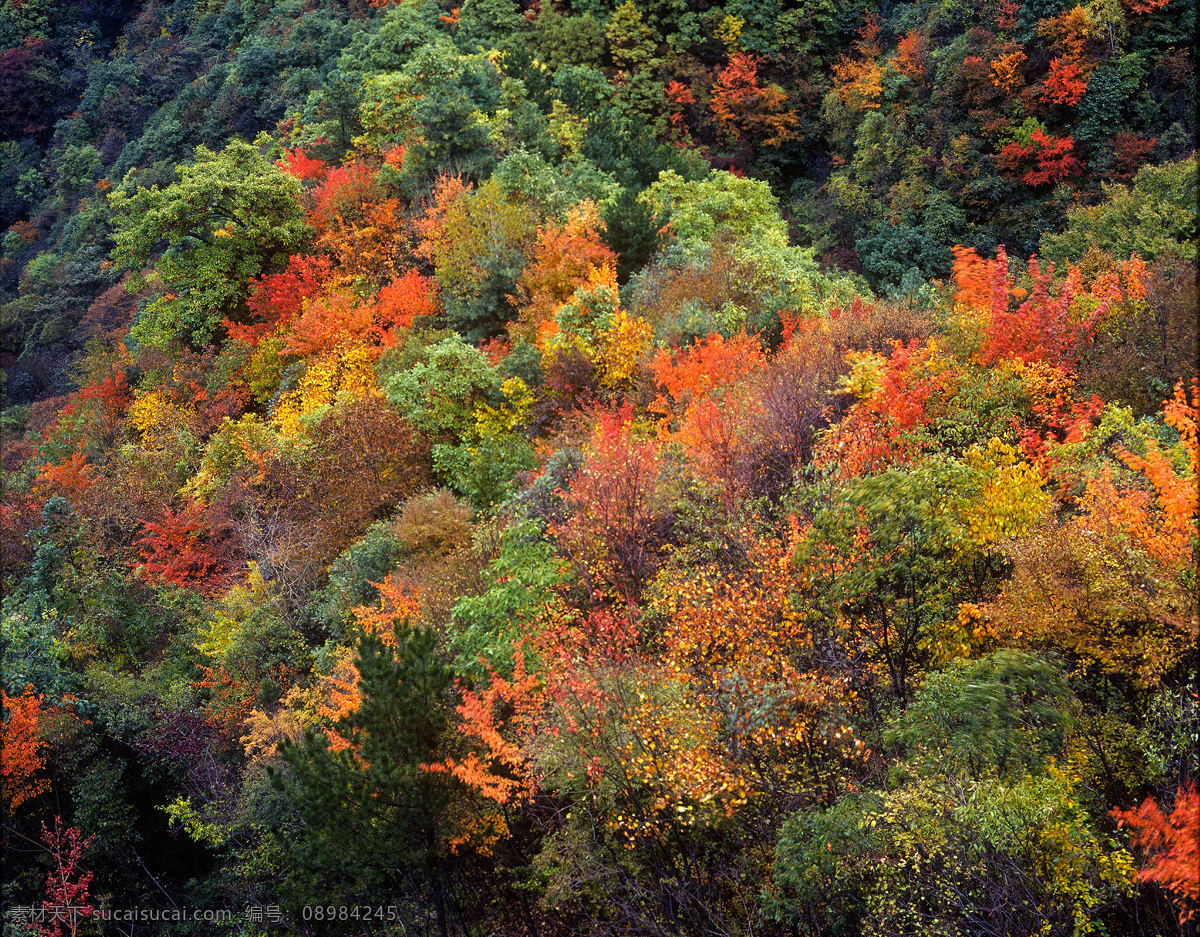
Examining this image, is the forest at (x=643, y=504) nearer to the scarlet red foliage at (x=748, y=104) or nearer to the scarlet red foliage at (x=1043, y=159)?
the scarlet red foliage at (x=1043, y=159)

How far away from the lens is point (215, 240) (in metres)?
45.6

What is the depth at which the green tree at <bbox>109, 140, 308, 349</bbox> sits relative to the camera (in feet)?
143

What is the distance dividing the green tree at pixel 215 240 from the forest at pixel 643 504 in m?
0.27

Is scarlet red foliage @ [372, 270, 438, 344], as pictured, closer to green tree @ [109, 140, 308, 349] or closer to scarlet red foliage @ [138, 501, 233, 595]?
green tree @ [109, 140, 308, 349]

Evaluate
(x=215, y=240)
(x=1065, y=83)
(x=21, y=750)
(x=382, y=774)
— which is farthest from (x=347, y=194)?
(x=382, y=774)

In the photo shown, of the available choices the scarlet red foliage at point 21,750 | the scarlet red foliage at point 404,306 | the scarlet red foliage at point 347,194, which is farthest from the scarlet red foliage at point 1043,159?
the scarlet red foliage at point 21,750

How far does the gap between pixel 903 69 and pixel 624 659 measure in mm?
42884

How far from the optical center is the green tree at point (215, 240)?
4372 cm

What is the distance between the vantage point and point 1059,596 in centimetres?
1158

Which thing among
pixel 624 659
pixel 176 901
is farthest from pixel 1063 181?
pixel 176 901

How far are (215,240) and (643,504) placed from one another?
37.4m

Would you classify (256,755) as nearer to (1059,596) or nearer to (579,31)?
(1059,596)

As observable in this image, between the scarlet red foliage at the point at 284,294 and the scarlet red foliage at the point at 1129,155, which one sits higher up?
the scarlet red foliage at the point at 1129,155

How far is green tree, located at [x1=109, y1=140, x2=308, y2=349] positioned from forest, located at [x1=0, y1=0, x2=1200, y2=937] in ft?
0.89
